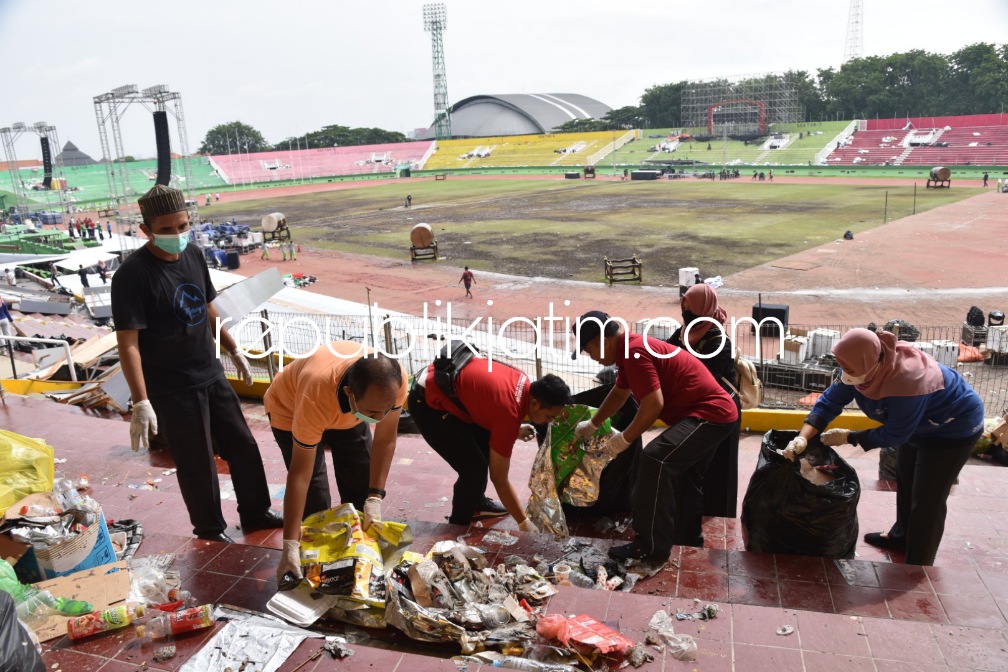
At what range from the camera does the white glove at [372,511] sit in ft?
10.9

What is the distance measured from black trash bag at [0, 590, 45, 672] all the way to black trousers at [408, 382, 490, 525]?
1.96 meters

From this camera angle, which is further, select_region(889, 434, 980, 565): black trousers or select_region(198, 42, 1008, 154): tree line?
select_region(198, 42, 1008, 154): tree line

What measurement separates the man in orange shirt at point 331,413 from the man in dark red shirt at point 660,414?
1094 mm

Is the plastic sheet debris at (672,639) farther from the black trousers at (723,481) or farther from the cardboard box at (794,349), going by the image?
the cardboard box at (794,349)

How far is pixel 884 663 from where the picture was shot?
2457 mm

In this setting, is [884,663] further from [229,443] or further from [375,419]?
[229,443]

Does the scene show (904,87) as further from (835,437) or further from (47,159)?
(835,437)

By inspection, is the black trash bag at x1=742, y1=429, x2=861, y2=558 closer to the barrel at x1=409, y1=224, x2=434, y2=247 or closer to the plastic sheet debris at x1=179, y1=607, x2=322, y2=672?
the plastic sheet debris at x1=179, y1=607, x2=322, y2=672

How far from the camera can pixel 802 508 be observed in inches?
137

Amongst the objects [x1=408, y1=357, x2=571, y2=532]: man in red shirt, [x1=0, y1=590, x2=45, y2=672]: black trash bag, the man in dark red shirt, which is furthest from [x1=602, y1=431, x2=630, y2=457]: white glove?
[x1=0, y1=590, x2=45, y2=672]: black trash bag

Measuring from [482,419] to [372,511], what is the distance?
699 millimetres

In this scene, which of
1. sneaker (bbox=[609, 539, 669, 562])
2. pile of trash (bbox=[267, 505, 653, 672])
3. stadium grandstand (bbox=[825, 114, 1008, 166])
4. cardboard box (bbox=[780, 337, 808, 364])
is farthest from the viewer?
stadium grandstand (bbox=[825, 114, 1008, 166])

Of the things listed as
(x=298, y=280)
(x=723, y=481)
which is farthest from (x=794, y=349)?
(x=298, y=280)

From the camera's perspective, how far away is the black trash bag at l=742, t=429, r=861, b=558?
346 centimetres
